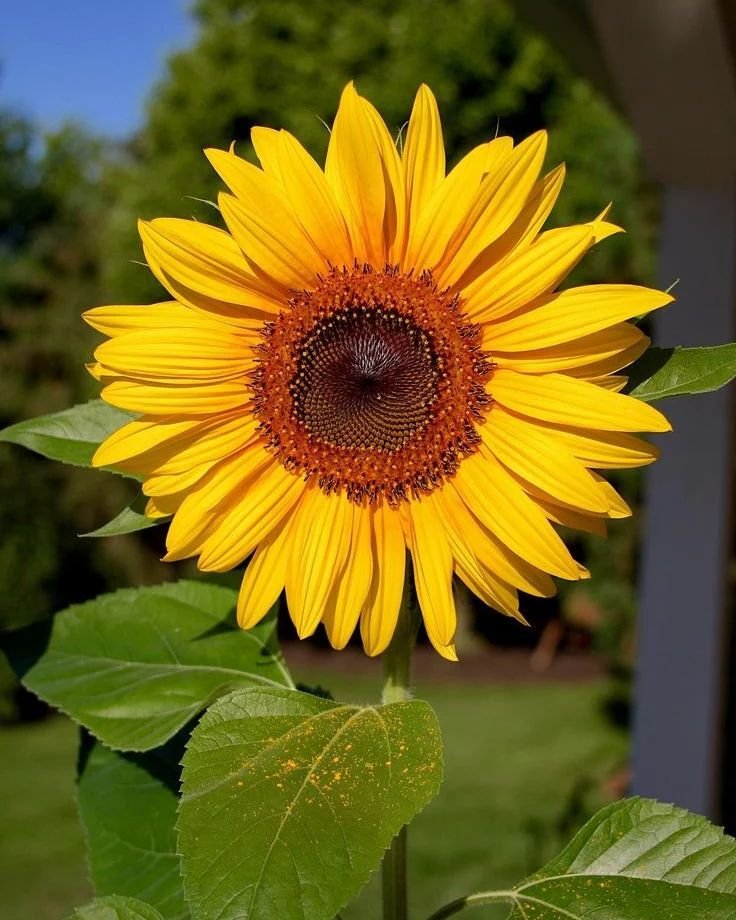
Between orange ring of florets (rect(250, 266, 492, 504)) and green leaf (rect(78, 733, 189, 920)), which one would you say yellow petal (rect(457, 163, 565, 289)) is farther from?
green leaf (rect(78, 733, 189, 920))

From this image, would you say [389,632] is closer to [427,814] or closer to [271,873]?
[271,873]

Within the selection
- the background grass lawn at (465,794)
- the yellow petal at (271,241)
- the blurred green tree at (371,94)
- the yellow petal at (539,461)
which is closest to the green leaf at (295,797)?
the yellow petal at (539,461)

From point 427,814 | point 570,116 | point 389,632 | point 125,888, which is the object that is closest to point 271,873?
point 389,632

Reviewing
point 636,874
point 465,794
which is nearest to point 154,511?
point 636,874

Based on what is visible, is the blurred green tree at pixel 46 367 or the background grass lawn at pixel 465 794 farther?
the blurred green tree at pixel 46 367

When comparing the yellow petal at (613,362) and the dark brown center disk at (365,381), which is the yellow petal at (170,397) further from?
the yellow petal at (613,362)

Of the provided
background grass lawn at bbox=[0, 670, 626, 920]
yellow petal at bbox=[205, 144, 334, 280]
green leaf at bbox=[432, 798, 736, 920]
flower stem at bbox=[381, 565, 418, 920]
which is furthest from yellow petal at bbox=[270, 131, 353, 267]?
background grass lawn at bbox=[0, 670, 626, 920]
